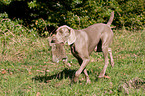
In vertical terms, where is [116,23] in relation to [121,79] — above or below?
above

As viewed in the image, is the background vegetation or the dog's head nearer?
the dog's head

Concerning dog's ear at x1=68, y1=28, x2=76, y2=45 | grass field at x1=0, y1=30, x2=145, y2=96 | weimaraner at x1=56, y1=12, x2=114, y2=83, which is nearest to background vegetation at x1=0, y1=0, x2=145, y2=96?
grass field at x1=0, y1=30, x2=145, y2=96

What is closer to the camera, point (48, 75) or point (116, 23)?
point (48, 75)

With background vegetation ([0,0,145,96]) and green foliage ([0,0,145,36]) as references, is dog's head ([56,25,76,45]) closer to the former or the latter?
background vegetation ([0,0,145,96])

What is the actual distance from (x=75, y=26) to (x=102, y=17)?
188cm

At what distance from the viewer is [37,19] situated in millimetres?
10406

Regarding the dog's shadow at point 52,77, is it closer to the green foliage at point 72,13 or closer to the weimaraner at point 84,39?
the weimaraner at point 84,39

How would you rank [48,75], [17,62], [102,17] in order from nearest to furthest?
[48,75]
[17,62]
[102,17]

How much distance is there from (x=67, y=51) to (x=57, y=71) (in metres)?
2.28

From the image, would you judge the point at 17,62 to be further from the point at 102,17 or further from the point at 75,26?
the point at 102,17

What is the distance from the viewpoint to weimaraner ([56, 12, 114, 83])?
4.25 metres

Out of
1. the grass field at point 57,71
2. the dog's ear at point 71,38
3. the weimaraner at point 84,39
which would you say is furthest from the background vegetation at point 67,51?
the dog's ear at point 71,38

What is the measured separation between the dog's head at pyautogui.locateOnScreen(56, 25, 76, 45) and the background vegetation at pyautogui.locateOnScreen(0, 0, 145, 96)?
102cm

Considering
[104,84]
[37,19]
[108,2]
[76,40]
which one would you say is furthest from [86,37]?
[108,2]
